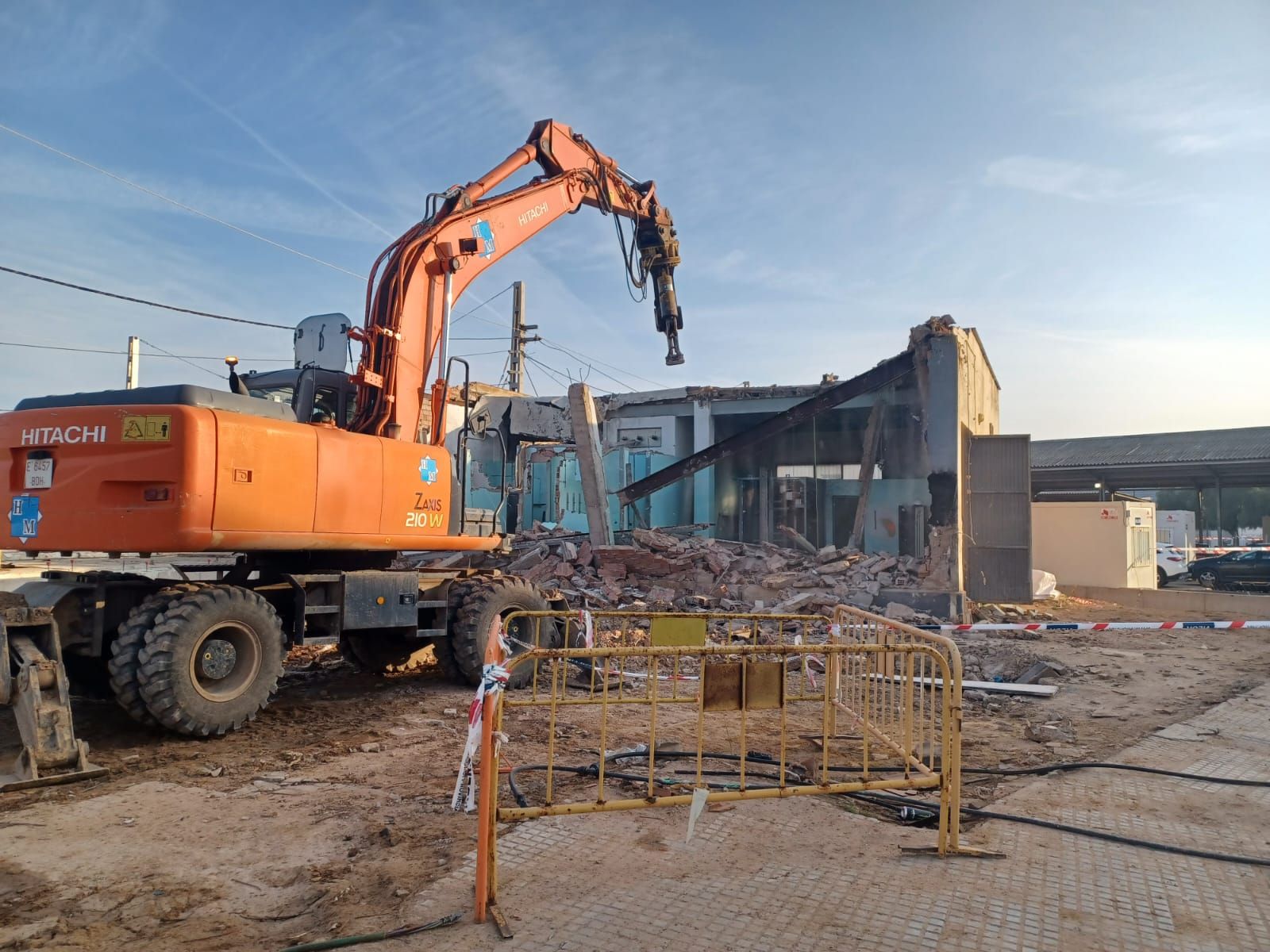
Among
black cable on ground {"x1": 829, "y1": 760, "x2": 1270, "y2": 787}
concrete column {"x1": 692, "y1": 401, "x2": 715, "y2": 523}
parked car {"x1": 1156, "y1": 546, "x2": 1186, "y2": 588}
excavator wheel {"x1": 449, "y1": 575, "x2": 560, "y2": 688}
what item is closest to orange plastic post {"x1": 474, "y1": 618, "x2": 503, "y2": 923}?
black cable on ground {"x1": 829, "y1": 760, "x2": 1270, "y2": 787}

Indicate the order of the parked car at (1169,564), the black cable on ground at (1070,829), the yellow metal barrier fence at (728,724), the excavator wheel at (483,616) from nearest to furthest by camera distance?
the yellow metal barrier fence at (728,724), the black cable on ground at (1070,829), the excavator wheel at (483,616), the parked car at (1169,564)

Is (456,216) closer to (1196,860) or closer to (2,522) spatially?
(2,522)

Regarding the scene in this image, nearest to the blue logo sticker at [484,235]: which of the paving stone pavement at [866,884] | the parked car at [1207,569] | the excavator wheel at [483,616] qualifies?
the excavator wheel at [483,616]

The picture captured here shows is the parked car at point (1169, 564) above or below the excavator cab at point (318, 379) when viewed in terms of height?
below

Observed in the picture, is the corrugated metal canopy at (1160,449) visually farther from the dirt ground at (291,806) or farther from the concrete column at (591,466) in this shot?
the dirt ground at (291,806)

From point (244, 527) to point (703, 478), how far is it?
56.0 ft

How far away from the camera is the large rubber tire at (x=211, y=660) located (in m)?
5.68

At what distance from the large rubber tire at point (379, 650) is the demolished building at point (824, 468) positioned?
5.57 feet

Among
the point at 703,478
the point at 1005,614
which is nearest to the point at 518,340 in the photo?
the point at 703,478

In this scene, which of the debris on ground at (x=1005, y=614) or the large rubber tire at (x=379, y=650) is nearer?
the large rubber tire at (x=379, y=650)

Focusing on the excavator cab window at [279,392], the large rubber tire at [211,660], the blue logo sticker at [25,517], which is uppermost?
the excavator cab window at [279,392]

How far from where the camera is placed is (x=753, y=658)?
4219 mm

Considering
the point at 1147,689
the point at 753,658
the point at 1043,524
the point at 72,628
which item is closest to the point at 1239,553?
the point at 1043,524

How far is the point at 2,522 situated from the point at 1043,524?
20.8 metres
